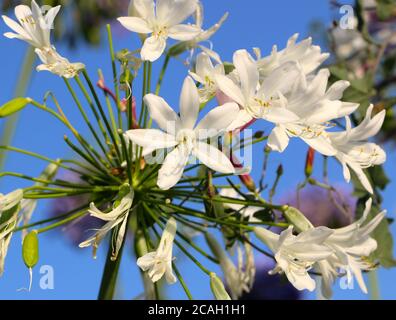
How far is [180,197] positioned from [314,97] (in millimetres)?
463

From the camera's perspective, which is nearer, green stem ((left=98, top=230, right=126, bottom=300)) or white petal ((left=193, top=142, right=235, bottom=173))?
white petal ((left=193, top=142, right=235, bottom=173))

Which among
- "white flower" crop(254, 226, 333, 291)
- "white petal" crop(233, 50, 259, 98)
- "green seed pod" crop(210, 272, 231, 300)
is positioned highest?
"white petal" crop(233, 50, 259, 98)

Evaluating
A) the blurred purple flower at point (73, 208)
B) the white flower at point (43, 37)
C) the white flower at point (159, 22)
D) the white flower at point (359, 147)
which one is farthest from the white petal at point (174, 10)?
the blurred purple flower at point (73, 208)

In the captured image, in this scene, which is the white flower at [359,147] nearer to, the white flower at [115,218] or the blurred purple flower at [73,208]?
the white flower at [115,218]

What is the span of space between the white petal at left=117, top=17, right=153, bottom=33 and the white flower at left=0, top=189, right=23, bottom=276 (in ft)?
1.50

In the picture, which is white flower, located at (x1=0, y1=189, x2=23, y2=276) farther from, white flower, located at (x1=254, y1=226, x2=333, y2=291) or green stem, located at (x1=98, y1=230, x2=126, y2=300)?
white flower, located at (x1=254, y1=226, x2=333, y2=291)

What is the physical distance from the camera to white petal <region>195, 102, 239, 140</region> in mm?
1429

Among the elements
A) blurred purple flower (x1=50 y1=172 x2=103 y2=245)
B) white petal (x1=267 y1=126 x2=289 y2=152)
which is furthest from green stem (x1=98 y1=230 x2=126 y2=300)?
blurred purple flower (x1=50 y1=172 x2=103 y2=245)

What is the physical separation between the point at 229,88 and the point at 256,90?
0.26 feet

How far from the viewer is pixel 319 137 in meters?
1.62

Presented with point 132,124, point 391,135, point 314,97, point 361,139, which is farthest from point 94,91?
point 391,135

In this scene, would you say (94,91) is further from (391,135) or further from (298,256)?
(391,135)

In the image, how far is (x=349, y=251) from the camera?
1681mm

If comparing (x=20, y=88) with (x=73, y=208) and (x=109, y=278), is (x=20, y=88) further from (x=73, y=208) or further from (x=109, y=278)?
(x=109, y=278)
